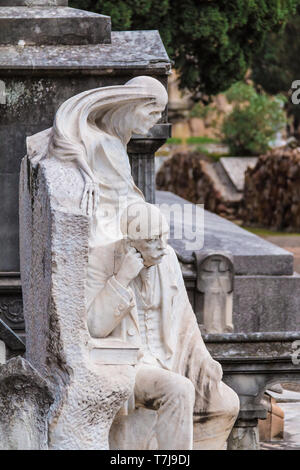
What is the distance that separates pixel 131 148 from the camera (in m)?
10.9

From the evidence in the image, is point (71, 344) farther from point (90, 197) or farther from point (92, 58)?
point (92, 58)

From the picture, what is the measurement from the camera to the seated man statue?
719 centimetres

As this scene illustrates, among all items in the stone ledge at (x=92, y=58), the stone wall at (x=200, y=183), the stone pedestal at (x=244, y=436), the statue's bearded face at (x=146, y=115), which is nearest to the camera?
the statue's bearded face at (x=146, y=115)

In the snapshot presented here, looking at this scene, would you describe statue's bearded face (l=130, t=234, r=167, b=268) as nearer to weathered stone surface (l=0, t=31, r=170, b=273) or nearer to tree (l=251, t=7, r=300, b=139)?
weathered stone surface (l=0, t=31, r=170, b=273)

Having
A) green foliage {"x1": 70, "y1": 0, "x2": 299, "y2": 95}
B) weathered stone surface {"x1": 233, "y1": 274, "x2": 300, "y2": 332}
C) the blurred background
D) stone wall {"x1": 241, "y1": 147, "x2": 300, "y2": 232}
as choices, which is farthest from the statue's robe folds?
stone wall {"x1": 241, "y1": 147, "x2": 300, "y2": 232}

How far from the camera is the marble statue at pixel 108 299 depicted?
23.0 feet

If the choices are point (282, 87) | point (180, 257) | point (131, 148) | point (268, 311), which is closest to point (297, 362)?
point (131, 148)

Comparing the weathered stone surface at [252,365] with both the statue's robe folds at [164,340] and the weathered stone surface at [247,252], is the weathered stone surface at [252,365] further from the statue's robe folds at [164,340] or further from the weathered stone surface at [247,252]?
the weathered stone surface at [247,252]

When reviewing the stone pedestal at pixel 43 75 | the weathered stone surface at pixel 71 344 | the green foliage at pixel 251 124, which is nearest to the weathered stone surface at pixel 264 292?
the stone pedestal at pixel 43 75

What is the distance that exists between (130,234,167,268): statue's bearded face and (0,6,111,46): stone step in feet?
13.3

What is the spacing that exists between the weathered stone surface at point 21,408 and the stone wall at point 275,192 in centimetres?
1914

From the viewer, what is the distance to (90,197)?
7.18m

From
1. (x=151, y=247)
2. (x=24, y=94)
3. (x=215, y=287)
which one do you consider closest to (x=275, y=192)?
(x=215, y=287)

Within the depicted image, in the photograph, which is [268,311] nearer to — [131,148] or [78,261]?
[131,148]
